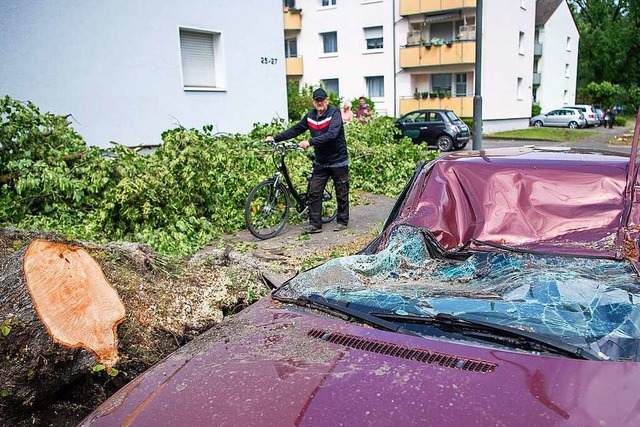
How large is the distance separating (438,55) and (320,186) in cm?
2628

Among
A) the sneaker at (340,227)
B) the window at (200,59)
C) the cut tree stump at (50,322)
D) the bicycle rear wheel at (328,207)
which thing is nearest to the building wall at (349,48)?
the window at (200,59)

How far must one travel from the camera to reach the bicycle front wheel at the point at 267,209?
7121 millimetres

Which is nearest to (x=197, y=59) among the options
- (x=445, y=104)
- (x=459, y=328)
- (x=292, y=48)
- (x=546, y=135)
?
(x=459, y=328)

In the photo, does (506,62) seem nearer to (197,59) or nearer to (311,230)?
(197,59)

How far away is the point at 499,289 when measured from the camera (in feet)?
8.84

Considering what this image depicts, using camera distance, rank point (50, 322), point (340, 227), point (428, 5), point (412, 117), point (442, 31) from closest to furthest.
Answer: point (50, 322), point (340, 227), point (412, 117), point (428, 5), point (442, 31)

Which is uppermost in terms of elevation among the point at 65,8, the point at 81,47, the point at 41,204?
the point at 65,8

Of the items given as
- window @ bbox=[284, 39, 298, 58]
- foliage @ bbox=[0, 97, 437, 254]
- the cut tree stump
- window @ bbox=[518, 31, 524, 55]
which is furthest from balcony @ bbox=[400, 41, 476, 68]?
the cut tree stump

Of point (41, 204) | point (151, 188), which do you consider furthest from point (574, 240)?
point (41, 204)

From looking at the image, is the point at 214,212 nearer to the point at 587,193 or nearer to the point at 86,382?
the point at 86,382

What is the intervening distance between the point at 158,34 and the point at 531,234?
9.65 m

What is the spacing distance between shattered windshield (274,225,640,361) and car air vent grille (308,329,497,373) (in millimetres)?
278

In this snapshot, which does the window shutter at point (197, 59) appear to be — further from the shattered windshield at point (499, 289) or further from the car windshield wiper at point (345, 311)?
the car windshield wiper at point (345, 311)

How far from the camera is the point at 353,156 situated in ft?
37.6
